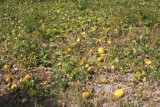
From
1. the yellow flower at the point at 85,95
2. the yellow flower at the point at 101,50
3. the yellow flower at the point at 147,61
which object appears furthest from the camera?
the yellow flower at the point at 101,50

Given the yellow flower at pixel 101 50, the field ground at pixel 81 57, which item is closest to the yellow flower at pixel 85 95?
the field ground at pixel 81 57

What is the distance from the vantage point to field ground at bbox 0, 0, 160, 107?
2.89 m

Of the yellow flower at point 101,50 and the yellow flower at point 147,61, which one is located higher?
the yellow flower at point 101,50

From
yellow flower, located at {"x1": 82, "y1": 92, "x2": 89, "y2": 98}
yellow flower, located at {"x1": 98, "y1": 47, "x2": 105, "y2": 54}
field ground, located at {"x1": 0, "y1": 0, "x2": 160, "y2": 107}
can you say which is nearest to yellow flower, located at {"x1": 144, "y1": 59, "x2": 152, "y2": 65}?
field ground, located at {"x1": 0, "y1": 0, "x2": 160, "y2": 107}

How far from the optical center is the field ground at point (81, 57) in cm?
289

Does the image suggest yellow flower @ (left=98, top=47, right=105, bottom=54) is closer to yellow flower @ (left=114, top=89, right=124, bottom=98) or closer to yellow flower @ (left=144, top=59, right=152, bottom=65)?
yellow flower @ (left=144, top=59, right=152, bottom=65)

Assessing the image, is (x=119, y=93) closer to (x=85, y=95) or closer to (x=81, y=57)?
(x=85, y=95)

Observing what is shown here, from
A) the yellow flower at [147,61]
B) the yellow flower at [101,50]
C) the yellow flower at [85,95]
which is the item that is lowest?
the yellow flower at [85,95]

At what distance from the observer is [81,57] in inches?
144

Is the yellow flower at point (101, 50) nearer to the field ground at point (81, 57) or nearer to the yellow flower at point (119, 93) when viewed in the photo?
the field ground at point (81, 57)

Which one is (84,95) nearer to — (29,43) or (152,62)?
(152,62)

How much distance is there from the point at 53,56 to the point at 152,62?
5.74 feet

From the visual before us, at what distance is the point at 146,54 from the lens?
11.7 ft

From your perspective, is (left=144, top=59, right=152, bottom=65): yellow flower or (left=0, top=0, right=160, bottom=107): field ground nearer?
(left=0, top=0, right=160, bottom=107): field ground
